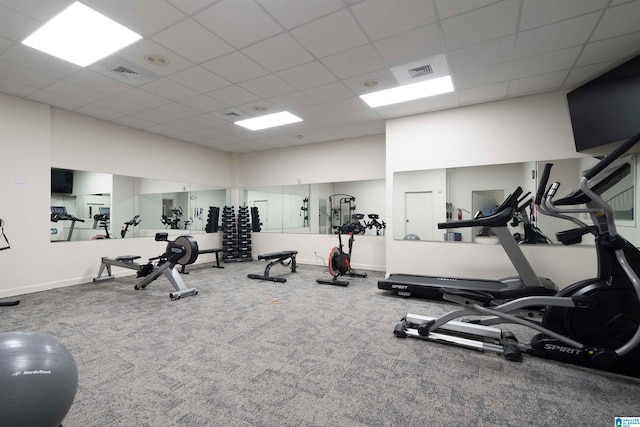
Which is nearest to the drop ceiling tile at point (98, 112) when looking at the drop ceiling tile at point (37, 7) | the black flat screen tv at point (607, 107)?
the drop ceiling tile at point (37, 7)

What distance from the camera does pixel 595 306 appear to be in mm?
2105

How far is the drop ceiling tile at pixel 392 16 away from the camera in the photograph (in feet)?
7.85

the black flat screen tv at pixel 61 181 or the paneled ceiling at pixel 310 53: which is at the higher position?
the paneled ceiling at pixel 310 53

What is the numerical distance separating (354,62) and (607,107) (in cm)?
305

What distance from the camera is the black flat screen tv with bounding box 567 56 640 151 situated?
122 inches

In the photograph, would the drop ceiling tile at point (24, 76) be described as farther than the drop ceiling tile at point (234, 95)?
No

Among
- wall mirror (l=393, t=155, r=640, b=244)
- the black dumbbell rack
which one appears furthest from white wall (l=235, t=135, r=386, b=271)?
wall mirror (l=393, t=155, r=640, b=244)

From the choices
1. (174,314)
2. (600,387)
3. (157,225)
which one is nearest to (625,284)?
(600,387)

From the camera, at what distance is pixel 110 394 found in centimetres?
183

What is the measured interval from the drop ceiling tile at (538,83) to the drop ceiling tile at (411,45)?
151cm

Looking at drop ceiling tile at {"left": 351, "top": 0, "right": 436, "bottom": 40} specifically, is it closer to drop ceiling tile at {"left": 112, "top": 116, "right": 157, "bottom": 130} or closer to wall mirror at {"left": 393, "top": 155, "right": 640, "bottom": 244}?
wall mirror at {"left": 393, "top": 155, "right": 640, "bottom": 244}

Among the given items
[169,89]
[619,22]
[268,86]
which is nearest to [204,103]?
[169,89]

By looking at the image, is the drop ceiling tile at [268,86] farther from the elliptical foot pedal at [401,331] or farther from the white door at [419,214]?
the elliptical foot pedal at [401,331]

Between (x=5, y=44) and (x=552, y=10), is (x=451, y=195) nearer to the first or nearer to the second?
(x=552, y=10)
